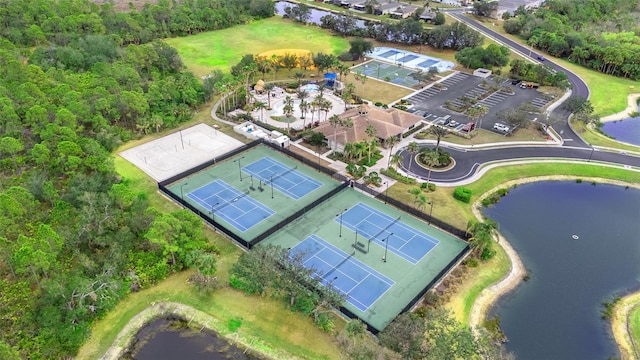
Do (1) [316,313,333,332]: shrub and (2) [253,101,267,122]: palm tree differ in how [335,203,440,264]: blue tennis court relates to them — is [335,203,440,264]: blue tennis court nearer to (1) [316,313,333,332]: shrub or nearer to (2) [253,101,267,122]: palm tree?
(1) [316,313,333,332]: shrub

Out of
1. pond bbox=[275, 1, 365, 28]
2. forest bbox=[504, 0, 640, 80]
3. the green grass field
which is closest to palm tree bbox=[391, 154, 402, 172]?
the green grass field

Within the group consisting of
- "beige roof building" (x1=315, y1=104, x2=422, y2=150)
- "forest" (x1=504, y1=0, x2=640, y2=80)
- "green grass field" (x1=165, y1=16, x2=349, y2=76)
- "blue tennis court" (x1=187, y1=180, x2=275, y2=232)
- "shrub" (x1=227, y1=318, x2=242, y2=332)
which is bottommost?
"shrub" (x1=227, y1=318, x2=242, y2=332)

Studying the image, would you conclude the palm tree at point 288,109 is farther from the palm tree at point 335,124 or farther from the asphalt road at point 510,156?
the asphalt road at point 510,156

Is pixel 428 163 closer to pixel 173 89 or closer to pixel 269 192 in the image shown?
pixel 269 192

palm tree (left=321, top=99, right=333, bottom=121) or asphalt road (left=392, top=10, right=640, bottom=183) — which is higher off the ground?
palm tree (left=321, top=99, right=333, bottom=121)

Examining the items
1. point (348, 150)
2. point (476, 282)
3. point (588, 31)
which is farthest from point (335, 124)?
point (588, 31)

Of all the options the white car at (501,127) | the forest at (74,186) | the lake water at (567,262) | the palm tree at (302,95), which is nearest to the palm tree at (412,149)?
the lake water at (567,262)

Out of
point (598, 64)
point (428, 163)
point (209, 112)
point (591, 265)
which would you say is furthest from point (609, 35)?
point (209, 112)
